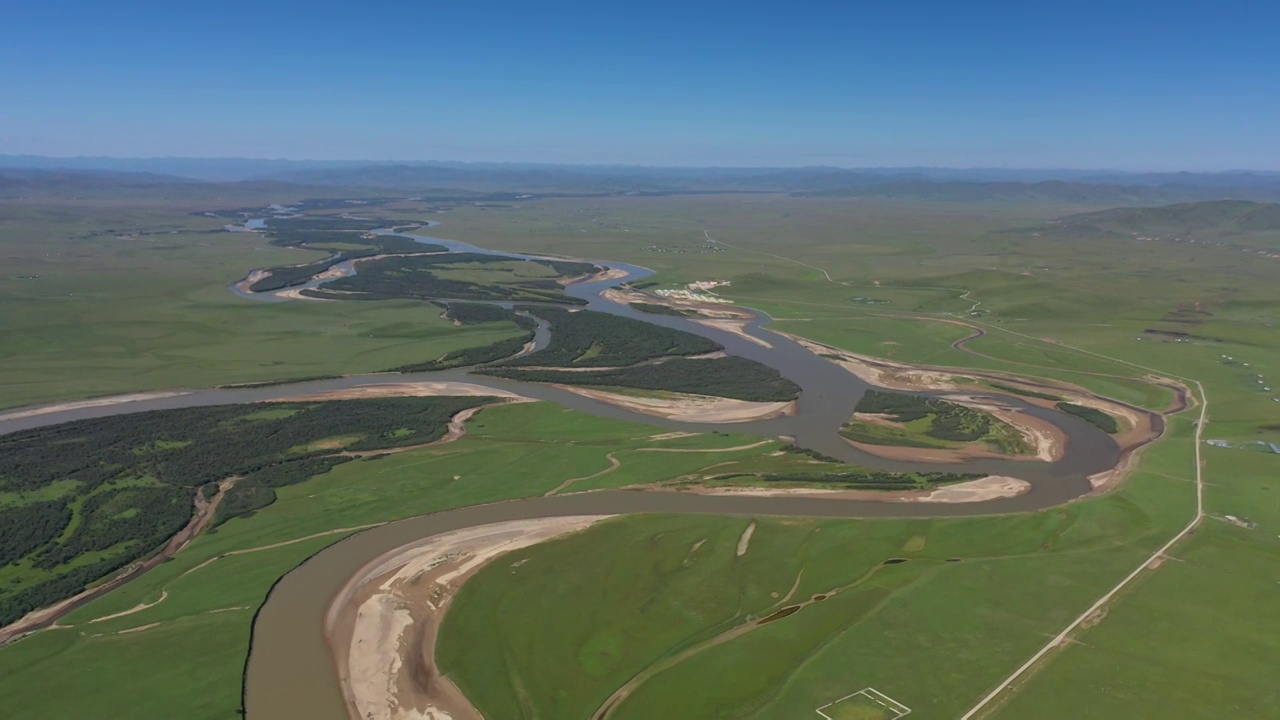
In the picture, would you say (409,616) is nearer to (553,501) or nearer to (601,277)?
(553,501)

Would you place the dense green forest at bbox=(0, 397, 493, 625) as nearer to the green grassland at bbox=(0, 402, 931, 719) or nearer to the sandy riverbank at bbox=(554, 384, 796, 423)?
the green grassland at bbox=(0, 402, 931, 719)

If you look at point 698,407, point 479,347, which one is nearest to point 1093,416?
point 698,407

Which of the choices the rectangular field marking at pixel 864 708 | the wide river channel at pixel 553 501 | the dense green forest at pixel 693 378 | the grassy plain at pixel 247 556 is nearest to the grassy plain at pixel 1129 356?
the rectangular field marking at pixel 864 708

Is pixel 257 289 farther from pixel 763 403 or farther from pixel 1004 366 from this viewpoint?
pixel 1004 366

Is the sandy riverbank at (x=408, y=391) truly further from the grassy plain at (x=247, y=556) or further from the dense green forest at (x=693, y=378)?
the grassy plain at (x=247, y=556)

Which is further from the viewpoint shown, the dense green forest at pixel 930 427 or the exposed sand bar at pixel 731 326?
the exposed sand bar at pixel 731 326
